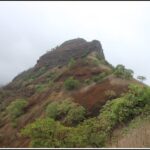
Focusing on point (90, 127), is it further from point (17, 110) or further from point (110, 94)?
point (17, 110)

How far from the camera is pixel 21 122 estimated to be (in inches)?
1687

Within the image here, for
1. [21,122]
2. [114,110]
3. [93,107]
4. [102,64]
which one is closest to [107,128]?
[114,110]

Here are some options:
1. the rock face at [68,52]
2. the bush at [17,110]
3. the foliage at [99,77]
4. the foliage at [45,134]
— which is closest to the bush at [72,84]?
the foliage at [99,77]

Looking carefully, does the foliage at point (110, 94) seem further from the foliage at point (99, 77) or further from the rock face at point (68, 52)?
the rock face at point (68, 52)

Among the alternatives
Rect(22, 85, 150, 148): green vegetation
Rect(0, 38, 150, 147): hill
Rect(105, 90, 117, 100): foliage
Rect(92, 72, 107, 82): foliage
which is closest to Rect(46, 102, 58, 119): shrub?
Rect(0, 38, 150, 147): hill

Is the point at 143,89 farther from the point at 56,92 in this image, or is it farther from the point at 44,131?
the point at 56,92

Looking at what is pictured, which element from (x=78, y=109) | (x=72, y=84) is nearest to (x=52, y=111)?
(x=78, y=109)

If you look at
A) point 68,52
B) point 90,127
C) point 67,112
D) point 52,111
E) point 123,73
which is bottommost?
point 90,127

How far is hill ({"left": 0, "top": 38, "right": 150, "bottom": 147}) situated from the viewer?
21594 millimetres

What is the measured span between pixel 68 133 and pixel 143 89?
7.00m

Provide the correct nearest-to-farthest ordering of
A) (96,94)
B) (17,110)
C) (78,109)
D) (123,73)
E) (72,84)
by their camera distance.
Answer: (78,109) < (96,94) < (123,73) < (72,84) < (17,110)

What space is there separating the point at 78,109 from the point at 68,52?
46.4 metres

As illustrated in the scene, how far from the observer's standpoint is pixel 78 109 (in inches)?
1336

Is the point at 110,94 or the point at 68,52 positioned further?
the point at 68,52
